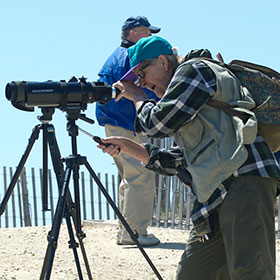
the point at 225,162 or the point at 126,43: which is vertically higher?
the point at 126,43

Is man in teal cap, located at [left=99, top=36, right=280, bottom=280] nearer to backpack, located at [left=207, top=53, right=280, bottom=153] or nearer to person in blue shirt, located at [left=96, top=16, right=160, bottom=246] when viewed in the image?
backpack, located at [left=207, top=53, right=280, bottom=153]

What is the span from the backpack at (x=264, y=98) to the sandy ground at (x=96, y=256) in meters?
2.80

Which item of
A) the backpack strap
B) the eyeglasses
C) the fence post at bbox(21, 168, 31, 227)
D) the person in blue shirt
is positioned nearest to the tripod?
the eyeglasses

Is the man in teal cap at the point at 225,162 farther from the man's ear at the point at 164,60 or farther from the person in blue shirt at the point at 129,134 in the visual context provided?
the person in blue shirt at the point at 129,134

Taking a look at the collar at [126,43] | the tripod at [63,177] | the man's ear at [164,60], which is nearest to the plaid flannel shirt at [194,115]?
the man's ear at [164,60]

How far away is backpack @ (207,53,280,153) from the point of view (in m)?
4.00

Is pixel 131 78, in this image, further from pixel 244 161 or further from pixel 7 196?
pixel 7 196

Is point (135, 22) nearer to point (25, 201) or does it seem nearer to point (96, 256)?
point (96, 256)

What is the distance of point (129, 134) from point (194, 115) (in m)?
3.68

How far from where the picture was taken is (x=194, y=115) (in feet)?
12.9

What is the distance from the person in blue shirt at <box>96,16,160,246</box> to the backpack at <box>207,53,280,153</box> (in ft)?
11.4

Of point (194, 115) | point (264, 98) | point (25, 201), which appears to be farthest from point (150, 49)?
point (25, 201)

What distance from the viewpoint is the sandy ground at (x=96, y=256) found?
22.0 feet

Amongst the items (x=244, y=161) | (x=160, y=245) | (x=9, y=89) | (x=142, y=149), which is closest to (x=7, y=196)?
(x=9, y=89)
